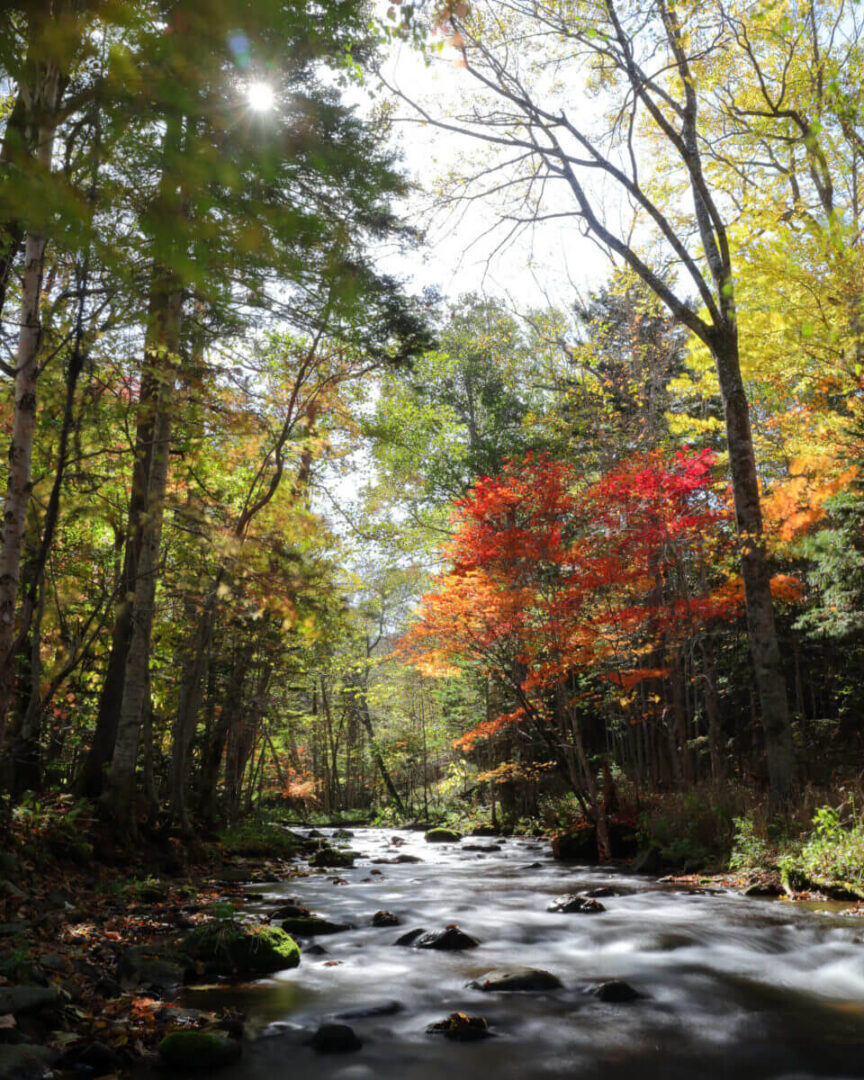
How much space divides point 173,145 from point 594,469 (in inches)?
789

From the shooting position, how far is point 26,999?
3.72 m

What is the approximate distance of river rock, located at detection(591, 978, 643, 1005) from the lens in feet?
16.7

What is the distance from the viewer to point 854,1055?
3.94 m

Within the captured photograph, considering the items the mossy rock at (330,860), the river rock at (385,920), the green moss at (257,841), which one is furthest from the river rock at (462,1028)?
the mossy rock at (330,860)

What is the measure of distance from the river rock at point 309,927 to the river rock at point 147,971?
1954 mm

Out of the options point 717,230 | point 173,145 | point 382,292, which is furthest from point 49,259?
point 717,230

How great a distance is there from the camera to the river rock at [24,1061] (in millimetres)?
3258

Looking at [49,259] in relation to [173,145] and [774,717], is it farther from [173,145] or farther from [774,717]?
[774,717]

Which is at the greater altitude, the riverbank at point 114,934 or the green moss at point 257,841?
the riverbank at point 114,934

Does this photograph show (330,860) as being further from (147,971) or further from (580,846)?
(147,971)

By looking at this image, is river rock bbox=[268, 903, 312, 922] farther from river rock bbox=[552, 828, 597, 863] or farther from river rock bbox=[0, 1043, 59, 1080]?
river rock bbox=[552, 828, 597, 863]

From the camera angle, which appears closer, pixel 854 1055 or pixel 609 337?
pixel 854 1055

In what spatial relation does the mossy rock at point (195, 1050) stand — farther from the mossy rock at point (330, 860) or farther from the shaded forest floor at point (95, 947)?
the mossy rock at point (330, 860)

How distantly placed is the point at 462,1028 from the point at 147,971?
7.08 feet
